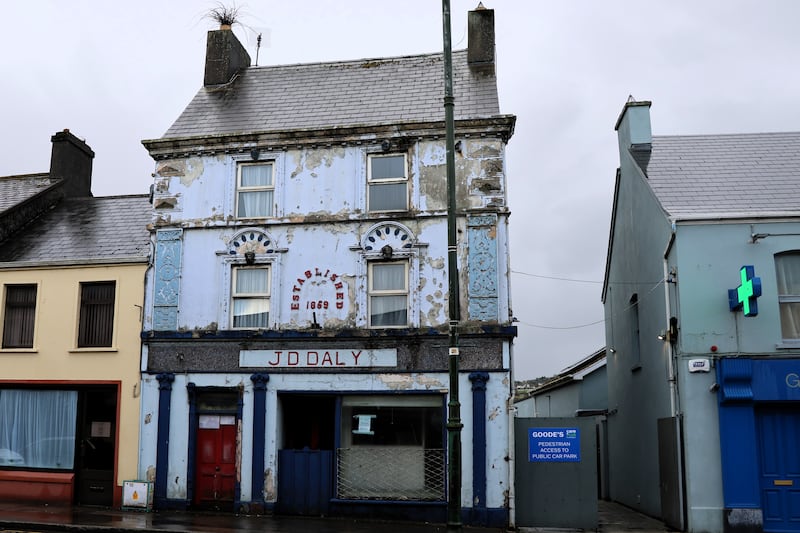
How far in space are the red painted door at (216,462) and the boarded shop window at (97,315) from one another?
11.7 ft

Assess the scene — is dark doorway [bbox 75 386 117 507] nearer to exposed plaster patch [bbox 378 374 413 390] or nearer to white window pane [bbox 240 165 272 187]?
white window pane [bbox 240 165 272 187]

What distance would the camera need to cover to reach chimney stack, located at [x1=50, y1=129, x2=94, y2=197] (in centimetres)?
2527

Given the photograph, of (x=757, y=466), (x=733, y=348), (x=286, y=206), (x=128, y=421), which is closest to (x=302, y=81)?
(x=286, y=206)

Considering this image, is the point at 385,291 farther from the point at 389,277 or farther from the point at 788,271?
the point at 788,271

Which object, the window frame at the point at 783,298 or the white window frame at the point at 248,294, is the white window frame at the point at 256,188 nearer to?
the white window frame at the point at 248,294

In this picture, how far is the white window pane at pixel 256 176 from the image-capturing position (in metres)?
19.3

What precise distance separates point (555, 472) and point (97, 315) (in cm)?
1198

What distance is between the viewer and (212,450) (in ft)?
60.7

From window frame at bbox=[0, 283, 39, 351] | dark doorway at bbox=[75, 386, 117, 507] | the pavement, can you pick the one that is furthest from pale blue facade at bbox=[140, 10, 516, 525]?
window frame at bbox=[0, 283, 39, 351]

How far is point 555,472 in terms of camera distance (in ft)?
55.2

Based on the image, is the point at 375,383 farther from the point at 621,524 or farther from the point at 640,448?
the point at 640,448

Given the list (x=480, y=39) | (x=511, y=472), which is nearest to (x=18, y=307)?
(x=511, y=472)

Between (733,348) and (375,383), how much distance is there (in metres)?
7.68

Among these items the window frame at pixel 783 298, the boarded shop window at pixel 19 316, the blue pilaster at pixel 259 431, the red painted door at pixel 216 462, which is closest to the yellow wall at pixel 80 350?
the boarded shop window at pixel 19 316
